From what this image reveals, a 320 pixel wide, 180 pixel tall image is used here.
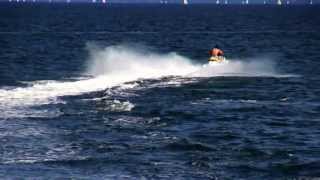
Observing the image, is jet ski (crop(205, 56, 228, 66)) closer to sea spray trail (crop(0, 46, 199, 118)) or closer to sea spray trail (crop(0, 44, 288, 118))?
sea spray trail (crop(0, 44, 288, 118))

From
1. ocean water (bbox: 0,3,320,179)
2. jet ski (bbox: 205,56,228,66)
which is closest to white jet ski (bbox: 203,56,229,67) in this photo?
jet ski (bbox: 205,56,228,66)

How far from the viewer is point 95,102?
39.6 m

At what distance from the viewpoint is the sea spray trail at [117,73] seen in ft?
135

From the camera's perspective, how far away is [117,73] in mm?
54625

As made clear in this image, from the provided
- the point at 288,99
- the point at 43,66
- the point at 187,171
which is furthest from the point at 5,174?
the point at 43,66

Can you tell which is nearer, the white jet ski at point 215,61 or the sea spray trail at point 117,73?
the sea spray trail at point 117,73

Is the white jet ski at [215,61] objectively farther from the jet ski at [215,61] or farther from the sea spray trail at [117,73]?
the sea spray trail at [117,73]

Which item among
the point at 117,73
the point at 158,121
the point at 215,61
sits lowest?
the point at 117,73

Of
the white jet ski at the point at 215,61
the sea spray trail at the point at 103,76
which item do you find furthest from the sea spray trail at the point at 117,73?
the white jet ski at the point at 215,61

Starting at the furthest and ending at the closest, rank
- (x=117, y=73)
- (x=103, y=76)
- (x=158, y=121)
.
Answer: (x=117, y=73), (x=103, y=76), (x=158, y=121)

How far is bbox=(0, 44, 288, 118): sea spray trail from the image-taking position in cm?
4107

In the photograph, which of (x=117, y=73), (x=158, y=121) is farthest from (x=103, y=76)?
(x=158, y=121)

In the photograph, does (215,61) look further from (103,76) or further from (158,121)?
(158,121)

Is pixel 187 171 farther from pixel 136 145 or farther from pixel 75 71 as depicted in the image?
pixel 75 71
